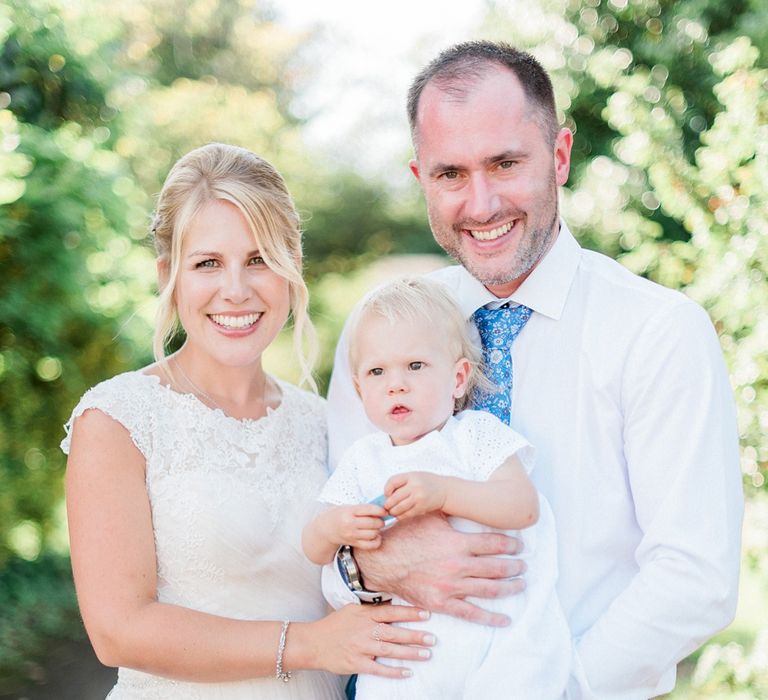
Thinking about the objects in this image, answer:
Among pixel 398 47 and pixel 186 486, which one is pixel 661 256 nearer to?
pixel 186 486

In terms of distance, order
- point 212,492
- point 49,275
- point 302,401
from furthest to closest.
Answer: point 49,275 → point 302,401 → point 212,492

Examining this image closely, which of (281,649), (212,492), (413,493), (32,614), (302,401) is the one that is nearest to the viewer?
(413,493)

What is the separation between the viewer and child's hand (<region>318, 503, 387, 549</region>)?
240cm

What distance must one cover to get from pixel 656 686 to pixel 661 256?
3488 millimetres

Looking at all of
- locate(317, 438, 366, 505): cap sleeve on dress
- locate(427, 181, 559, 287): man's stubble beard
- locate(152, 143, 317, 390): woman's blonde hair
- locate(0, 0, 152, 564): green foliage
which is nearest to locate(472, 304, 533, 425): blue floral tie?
locate(427, 181, 559, 287): man's stubble beard

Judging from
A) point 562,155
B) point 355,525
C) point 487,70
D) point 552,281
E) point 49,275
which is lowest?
point 355,525

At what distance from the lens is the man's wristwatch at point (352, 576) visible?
256cm

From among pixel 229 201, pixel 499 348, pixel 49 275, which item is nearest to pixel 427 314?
pixel 499 348

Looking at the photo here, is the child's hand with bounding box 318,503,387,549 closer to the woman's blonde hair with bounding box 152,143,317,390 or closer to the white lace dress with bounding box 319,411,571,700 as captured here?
the white lace dress with bounding box 319,411,571,700

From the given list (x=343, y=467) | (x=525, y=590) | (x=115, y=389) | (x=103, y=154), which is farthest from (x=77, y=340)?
(x=525, y=590)

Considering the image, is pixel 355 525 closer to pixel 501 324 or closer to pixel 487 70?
pixel 501 324

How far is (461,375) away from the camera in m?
2.70

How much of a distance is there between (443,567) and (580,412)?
579 millimetres

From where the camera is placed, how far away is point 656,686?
259cm
